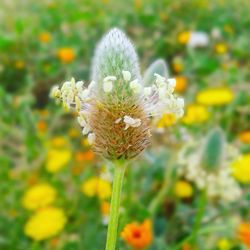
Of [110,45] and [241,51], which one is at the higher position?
[241,51]

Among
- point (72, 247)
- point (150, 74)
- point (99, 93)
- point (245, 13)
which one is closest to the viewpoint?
point (99, 93)

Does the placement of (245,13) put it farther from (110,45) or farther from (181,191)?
(110,45)

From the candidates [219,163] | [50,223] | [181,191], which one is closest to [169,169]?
[181,191]

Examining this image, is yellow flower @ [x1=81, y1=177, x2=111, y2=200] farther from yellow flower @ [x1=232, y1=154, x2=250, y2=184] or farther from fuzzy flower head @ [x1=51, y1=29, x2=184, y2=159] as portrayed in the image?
fuzzy flower head @ [x1=51, y1=29, x2=184, y2=159]

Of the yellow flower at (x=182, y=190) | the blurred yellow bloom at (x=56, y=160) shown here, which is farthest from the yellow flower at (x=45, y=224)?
the yellow flower at (x=182, y=190)

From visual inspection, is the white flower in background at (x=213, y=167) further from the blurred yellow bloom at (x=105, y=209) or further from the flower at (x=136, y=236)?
the flower at (x=136, y=236)

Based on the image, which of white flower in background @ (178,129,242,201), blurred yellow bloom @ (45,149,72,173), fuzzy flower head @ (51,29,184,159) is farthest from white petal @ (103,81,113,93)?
blurred yellow bloom @ (45,149,72,173)

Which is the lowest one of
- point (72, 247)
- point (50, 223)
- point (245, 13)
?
point (72, 247)
